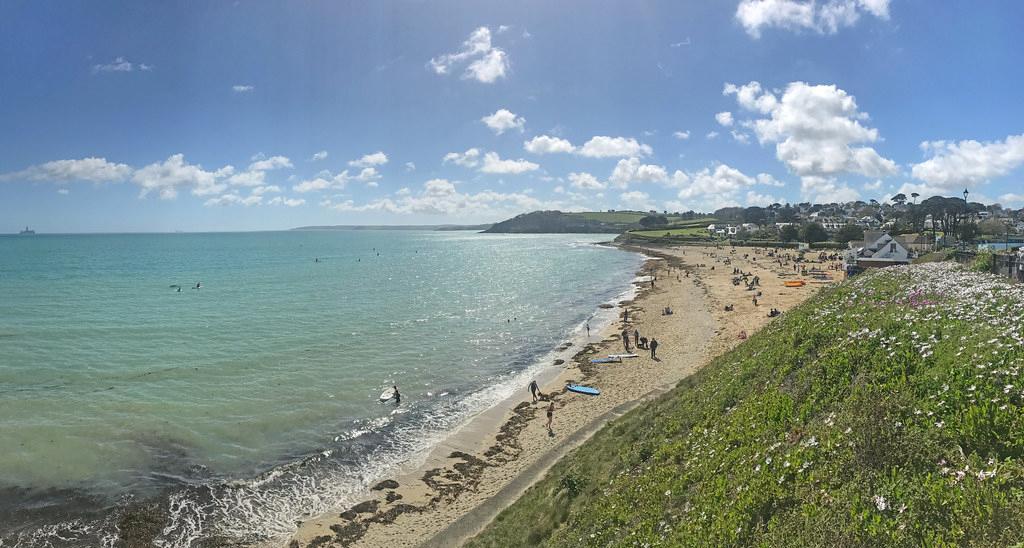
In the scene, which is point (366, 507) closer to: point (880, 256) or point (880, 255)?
point (880, 256)

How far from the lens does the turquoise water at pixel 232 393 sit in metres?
19.2

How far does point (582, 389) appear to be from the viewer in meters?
30.2

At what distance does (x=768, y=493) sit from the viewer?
8250mm

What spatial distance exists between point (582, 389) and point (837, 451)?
73.4 ft

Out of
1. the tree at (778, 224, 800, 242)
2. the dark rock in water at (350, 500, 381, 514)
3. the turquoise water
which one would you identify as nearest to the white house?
the turquoise water

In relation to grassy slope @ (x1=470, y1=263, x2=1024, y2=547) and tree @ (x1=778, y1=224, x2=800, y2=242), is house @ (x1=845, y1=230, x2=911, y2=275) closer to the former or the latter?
grassy slope @ (x1=470, y1=263, x2=1024, y2=547)

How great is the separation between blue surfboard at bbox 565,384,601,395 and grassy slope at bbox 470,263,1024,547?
41.9 ft

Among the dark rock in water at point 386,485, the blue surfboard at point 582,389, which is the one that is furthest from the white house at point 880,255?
the dark rock in water at point 386,485

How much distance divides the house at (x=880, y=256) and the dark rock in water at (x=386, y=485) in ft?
189

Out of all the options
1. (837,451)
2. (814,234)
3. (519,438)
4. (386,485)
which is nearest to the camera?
(837,451)

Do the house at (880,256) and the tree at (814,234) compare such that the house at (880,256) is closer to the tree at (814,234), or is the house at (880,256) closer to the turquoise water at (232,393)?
the turquoise water at (232,393)

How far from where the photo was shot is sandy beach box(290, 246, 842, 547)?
1728 centimetres

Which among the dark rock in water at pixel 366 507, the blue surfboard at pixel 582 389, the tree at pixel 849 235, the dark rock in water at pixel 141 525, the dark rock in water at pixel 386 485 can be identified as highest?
the tree at pixel 849 235

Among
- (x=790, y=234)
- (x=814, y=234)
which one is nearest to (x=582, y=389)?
(x=814, y=234)
